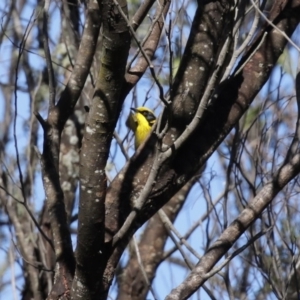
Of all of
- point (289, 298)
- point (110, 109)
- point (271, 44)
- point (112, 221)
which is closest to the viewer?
point (110, 109)

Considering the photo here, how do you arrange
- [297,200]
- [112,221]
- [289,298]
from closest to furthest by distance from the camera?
[112,221] < [289,298] < [297,200]

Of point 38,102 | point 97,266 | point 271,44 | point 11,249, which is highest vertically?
point 38,102

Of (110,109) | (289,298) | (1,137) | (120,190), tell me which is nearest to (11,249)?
(1,137)

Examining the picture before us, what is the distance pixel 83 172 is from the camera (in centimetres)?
224

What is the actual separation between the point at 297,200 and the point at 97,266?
9.27ft

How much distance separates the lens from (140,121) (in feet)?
15.5

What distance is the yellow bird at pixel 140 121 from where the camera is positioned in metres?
4.68

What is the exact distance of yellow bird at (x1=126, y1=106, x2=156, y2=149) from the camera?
4679 mm

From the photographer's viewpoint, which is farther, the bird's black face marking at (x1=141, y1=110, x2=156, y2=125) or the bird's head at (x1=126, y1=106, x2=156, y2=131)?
the bird's black face marking at (x1=141, y1=110, x2=156, y2=125)

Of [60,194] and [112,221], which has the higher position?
[60,194]

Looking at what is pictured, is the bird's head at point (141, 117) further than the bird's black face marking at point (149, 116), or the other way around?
the bird's black face marking at point (149, 116)

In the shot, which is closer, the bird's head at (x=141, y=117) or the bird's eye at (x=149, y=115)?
the bird's head at (x=141, y=117)

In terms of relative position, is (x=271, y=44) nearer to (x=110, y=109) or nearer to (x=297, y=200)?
(x=110, y=109)

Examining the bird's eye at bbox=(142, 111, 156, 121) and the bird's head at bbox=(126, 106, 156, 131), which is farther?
the bird's eye at bbox=(142, 111, 156, 121)
